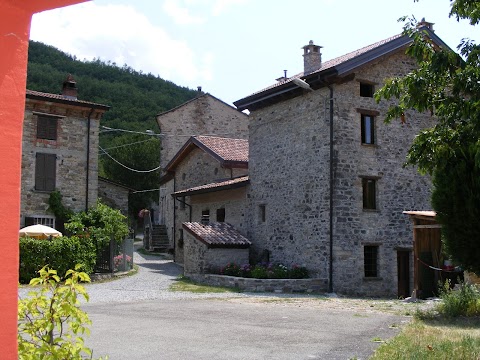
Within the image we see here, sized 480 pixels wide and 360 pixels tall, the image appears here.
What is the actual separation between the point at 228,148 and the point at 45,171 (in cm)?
921

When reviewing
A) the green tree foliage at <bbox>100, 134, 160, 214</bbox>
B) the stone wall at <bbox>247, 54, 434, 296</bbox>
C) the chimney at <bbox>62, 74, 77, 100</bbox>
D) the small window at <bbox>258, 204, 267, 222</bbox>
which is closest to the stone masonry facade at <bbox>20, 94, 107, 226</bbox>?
the chimney at <bbox>62, 74, 77, 100</bbox>

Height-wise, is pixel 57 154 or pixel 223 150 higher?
pixel 223 150

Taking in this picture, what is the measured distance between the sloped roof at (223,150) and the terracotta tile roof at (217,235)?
13.7 feet

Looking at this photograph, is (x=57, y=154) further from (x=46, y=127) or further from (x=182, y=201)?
(x=182, y=201)

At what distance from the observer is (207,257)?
814 inches

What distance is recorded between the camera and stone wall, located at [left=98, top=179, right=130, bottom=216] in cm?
3089

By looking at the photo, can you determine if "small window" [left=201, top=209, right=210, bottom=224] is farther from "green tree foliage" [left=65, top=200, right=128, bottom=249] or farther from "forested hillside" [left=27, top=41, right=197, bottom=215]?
"forested hillside" [left=27, top=41, right=197, bottom=215]

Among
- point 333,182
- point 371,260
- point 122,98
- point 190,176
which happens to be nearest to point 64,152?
point 190,176

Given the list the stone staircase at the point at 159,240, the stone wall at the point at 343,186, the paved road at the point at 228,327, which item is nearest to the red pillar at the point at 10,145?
the paved road at the point at 228,327

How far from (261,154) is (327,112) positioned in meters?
4.08

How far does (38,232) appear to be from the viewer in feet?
64.2

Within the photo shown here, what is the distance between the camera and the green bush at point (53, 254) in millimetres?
18828

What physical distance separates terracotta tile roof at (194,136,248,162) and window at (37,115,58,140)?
24.6ft

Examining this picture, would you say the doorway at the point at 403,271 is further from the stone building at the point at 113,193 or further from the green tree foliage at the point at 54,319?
the green tree foliage at the point at 54,319
